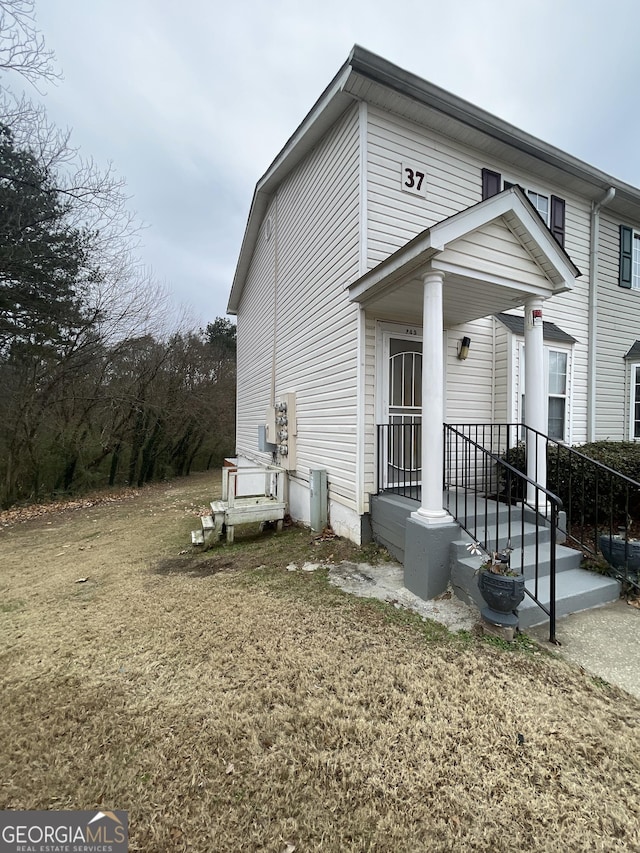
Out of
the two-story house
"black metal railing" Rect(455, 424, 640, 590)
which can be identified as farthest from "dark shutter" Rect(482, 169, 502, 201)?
"black metal railing" Rect(455, 424, 640, 590)

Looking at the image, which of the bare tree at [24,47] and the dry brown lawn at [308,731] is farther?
the bare tree at [24,47]

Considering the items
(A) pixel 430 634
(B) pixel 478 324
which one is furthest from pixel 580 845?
(B) pixel 478 324

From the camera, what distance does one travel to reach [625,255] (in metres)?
7.65

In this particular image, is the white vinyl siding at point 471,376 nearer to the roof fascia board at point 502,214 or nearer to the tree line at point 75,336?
the roof fascia board at point 502,214

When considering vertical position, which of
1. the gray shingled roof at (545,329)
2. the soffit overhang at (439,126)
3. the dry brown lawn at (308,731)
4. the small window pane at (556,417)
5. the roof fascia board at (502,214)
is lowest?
the dry brown lawn at (308,731)

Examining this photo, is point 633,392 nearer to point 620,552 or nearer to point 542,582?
point 620,552

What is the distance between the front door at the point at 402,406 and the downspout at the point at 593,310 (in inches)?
163

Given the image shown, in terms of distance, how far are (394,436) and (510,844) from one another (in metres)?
4.16

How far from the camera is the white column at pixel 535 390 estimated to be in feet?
14.9

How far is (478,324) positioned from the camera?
19.5ft

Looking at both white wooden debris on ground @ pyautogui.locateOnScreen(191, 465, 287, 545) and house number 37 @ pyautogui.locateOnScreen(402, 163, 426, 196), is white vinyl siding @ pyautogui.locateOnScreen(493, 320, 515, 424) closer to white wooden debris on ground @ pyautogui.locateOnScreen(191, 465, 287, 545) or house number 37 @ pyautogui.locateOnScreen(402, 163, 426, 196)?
house number 37 @ pyautogui.locateOnScreen(402, 163, 426, 196)

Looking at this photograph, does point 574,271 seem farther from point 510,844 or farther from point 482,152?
point 510,844

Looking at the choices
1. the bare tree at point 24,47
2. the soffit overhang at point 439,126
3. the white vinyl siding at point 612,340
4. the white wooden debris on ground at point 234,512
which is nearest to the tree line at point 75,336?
the bare tree at point 24,47

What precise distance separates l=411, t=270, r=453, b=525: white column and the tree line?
6559 mm
